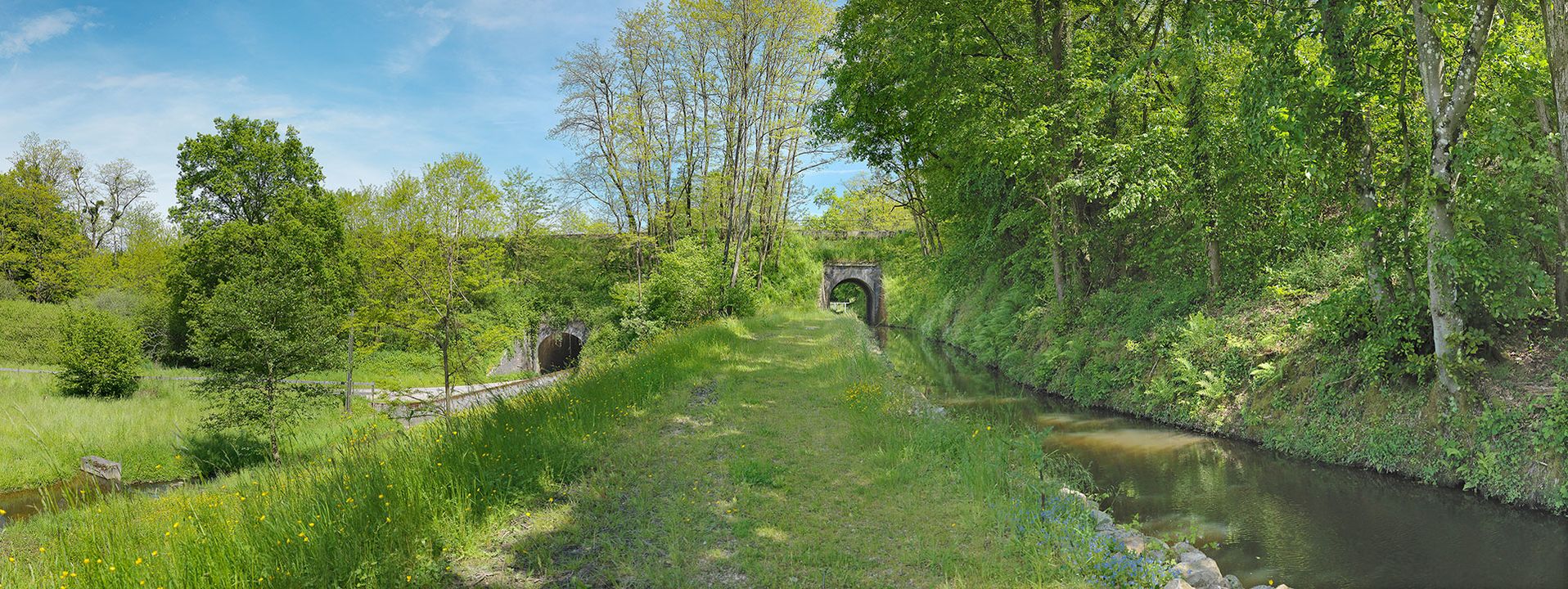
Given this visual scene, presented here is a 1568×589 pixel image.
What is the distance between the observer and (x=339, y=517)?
4047 millimetres

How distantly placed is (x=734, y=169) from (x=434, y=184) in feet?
38.5

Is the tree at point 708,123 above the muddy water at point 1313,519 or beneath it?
above

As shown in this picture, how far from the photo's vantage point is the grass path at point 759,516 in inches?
160

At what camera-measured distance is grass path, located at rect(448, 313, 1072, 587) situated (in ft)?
13.3

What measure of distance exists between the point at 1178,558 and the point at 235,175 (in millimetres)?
33505

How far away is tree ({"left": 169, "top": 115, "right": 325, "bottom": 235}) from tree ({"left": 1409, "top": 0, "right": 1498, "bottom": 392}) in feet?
107

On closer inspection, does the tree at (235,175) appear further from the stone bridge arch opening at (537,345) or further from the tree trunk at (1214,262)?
the tree trunk at (1214,262)

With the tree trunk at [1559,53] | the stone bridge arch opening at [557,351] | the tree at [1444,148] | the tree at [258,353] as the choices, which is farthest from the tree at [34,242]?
the tree trunk at [1559,53]

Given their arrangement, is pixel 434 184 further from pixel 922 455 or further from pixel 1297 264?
pixel 1297 264

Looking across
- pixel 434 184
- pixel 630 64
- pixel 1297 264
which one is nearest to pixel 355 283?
pixel 434 184

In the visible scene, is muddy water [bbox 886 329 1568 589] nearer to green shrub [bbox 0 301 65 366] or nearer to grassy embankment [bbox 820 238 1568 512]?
grassy embankment [bbox 820 238 1568 512]

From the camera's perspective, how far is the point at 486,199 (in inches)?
1025

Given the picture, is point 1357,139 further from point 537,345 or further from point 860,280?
point 860,280

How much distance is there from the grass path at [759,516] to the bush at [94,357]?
20.3 metres
